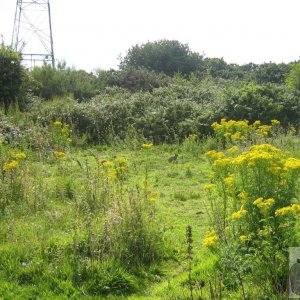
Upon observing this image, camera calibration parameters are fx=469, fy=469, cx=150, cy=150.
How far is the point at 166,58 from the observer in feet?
92.3

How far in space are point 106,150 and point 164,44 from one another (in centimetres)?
1755

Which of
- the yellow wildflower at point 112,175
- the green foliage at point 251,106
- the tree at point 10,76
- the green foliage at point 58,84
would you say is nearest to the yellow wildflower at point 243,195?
the yellow wildflower at point 112,175

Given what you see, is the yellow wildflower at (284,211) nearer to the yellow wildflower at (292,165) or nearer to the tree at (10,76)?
the yellow wildflower at (292,165)

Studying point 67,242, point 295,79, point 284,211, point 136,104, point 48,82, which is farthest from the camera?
point 295,79

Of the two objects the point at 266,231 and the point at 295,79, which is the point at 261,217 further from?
the point at 295,79

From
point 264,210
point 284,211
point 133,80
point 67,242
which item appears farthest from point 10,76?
point 284,211

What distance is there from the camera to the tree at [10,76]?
49.9ft

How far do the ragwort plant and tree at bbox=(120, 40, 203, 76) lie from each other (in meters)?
22.8

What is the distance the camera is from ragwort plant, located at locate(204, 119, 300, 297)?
3.76 meters

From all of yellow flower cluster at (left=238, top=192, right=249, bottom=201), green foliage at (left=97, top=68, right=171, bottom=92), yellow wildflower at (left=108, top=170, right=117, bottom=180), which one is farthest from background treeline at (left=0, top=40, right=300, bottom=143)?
yellow flower cluster at (left=238, top=192, right=249, bottom=201)

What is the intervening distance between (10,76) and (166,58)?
14268 mm

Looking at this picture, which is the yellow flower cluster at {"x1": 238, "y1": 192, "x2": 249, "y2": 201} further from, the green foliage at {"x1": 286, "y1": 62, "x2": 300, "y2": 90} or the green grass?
the green foliage at {"x1": 286, "y1": 62, "x2": 300, "y2": 90}

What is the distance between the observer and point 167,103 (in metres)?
15.3

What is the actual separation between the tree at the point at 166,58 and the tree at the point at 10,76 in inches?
484
